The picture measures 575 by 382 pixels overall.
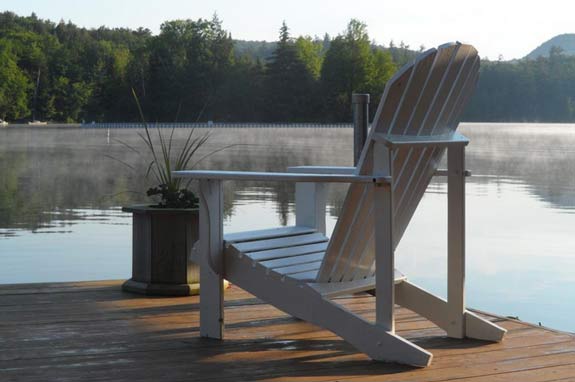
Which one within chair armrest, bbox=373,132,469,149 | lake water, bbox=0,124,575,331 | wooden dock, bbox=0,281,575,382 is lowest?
lake water, bbox=0,124,575,331

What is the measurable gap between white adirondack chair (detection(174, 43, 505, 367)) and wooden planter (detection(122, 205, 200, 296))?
75cm

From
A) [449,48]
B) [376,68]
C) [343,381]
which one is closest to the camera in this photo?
[343,381]

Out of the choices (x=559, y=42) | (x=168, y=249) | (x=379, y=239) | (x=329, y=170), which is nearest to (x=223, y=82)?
(x=168, y=249)

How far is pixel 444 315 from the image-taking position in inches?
136

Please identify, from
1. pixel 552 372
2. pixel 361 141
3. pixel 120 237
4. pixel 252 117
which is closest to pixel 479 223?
pixel 120 237

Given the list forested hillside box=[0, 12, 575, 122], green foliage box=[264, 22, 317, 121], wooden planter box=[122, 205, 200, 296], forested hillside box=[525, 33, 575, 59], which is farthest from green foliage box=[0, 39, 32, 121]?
forested hillside box=[525, 33, 575, 59]

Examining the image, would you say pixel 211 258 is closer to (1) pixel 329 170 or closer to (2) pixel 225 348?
(2) pixel 225 348

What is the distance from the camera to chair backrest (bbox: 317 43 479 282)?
2.91 metres

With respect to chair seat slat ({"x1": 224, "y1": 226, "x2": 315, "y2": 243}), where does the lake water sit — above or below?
below

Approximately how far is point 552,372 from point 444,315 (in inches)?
24.0

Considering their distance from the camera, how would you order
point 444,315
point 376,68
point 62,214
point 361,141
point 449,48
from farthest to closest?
point 376,68 < point 62,214 < point 361,141 < point 444,315 < point 449,48

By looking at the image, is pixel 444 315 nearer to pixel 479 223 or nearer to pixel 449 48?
pixel 449 48

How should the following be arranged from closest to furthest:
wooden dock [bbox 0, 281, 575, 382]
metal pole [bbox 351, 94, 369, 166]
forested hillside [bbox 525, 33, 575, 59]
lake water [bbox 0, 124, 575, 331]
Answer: wooden dock [bbox 0, 281, 575, 382] → metal pole [bbox 351, 94, 369, 166] → lake water [bbox 0, 124, 575, 331] → forested hillside [bbox 525, 33, 575, 59]

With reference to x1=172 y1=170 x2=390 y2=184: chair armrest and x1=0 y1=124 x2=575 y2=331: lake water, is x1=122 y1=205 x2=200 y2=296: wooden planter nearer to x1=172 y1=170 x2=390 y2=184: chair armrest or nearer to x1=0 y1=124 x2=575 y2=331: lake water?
x1=172 y1=170 x2=390 y2=184: chair armrest
